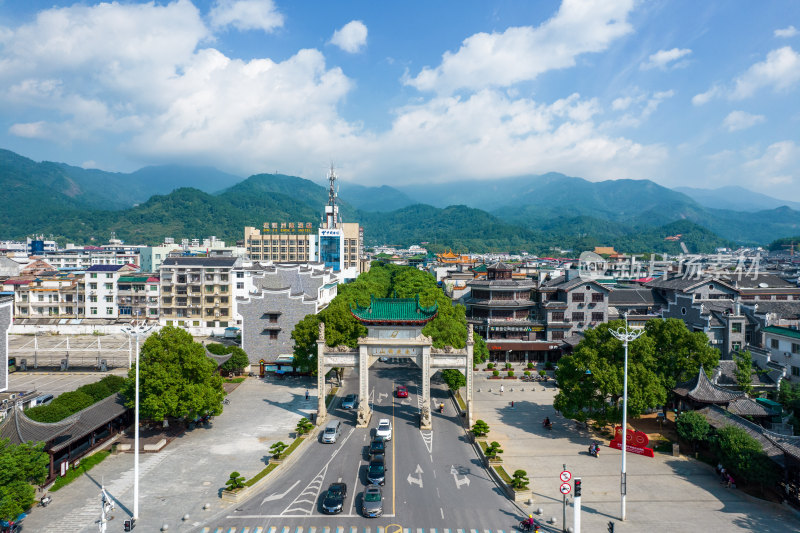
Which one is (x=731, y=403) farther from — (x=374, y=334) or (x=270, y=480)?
(x=270, y=480)

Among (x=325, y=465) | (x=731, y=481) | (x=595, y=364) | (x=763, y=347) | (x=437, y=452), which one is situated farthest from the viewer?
(x=763, y=347)

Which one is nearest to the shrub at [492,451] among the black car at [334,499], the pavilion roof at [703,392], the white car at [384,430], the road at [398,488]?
the road at [398,488]

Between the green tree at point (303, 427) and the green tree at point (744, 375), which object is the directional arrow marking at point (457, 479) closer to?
the green tree at point (303, 427)

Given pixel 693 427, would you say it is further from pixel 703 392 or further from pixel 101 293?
pixel 101 293

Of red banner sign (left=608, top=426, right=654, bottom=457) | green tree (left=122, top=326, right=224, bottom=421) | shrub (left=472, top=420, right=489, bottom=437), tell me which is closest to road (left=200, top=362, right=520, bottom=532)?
shrub (left=472, top=420, right=489, bottom=437)

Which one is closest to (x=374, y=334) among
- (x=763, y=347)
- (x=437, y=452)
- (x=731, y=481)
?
(x=437, y=452)
